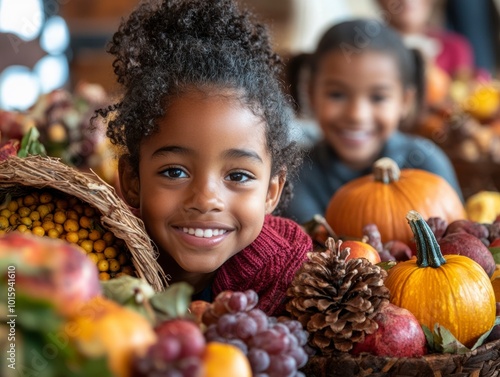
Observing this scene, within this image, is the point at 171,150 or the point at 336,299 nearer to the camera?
the point at 336,299

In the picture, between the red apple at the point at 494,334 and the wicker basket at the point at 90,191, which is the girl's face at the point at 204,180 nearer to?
→ the wicker basket at the point at 90,191

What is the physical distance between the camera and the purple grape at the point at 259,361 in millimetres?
900

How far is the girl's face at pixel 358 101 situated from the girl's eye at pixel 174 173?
4.30 feet

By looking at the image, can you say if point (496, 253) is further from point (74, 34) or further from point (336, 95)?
point (74, 34)

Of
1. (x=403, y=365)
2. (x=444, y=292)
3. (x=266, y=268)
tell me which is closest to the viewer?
(x=403, y=365)

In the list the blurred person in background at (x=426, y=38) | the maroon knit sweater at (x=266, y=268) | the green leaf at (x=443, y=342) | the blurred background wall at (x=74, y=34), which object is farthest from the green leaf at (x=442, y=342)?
the blurred person in background at (x=426, y=38)

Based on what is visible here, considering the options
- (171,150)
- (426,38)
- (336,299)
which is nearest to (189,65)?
(171,150)

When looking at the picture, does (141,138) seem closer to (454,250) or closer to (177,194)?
(177,194)

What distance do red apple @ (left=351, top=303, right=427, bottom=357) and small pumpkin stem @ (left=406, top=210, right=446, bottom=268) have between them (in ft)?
0.49

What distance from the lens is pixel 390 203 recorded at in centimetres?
178

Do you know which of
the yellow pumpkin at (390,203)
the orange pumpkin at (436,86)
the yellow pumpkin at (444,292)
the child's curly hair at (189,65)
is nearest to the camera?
the yellow pumpkin at (444,292)

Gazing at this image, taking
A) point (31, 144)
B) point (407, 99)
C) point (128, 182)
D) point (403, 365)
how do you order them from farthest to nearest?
1. point (407, 99)
2. point (31, 144)
3. point (128, 182)
4. point (403, 365)

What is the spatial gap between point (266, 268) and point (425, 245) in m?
0.29

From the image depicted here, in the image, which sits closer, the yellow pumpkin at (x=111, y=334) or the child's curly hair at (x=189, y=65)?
the yellow pumpkin at (x=111, y=334)
